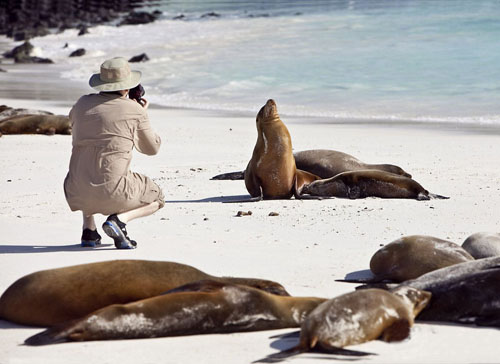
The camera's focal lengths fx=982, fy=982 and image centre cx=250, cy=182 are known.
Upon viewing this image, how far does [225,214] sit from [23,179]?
284cm

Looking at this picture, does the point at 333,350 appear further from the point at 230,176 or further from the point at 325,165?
the point at 325,165

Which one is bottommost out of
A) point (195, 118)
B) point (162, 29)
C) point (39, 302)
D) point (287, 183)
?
point (162, 29)

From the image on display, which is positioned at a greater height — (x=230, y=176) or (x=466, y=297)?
(x=466, y=297)

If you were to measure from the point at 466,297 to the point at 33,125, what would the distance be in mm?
10320

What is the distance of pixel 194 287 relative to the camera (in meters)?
4.37

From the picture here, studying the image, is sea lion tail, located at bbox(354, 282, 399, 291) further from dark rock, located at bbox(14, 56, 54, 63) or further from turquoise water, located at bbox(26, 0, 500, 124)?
dark rock, located at bbox(14, 56, 54, 63)

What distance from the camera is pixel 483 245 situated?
5711 mm

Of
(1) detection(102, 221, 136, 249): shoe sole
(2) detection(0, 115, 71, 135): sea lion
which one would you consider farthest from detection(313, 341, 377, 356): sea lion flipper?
(2) detection(0, 115, 71, 135): sea lion

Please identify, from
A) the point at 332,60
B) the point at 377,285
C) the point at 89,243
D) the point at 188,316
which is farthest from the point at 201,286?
the point at 332,60

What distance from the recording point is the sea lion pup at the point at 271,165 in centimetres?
867

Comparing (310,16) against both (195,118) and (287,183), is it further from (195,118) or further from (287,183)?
(287,183)

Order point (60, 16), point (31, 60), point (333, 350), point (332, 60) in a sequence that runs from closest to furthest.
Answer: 1. point (333, 350)
2. point (332, 60)
3. point (31, 60)
4. point (60, 16)

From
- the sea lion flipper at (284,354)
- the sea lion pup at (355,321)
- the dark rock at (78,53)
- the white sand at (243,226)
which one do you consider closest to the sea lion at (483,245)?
the white sand at (243,226)

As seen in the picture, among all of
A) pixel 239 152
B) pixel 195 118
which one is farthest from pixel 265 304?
pixel 195 118
